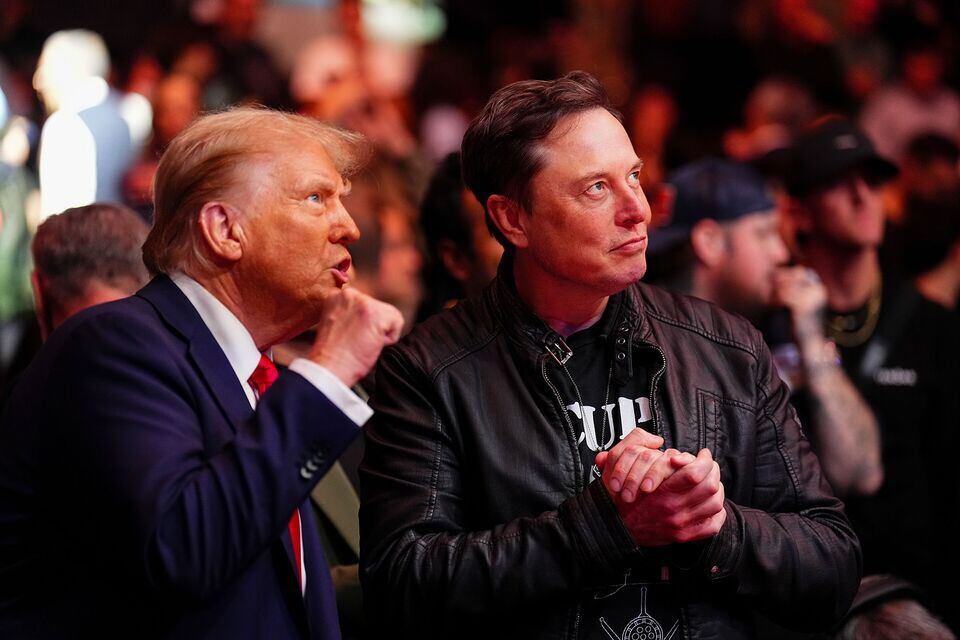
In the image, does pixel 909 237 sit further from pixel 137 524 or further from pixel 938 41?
pixel 137 524

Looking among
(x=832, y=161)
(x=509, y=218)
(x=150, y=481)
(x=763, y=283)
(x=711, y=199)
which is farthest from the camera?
(x=832, y=161)

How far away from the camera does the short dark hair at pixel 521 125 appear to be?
99.9 inches

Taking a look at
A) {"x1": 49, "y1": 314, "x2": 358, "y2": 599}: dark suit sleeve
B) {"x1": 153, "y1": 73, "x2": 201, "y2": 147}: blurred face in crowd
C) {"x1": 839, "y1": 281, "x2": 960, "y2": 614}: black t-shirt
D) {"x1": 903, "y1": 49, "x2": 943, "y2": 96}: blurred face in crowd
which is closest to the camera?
{"x1": 49, "y1": 314, "x2": 358, "y2": 599}: dark suit sleeve

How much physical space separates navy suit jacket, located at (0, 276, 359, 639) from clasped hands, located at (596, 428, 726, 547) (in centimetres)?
50

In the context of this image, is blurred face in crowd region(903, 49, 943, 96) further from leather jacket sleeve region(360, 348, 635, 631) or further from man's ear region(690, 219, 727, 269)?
leather jacket sleeve region(360, 348, 635, 631)

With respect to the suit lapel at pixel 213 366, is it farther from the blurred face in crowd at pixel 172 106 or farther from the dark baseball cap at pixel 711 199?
the blurred face in crowd at pixel 172 106

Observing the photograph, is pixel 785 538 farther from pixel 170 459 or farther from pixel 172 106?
pixel 172 106

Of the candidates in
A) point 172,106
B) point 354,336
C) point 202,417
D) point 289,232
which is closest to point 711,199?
point 289,232

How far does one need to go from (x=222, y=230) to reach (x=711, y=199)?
2.26m

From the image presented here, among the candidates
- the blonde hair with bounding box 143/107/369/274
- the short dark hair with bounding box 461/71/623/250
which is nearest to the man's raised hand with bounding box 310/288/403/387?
the blonde hair with bounding box 143/107/369/274

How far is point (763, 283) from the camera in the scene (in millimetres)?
4059

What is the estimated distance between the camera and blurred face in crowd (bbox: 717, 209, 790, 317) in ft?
13.3

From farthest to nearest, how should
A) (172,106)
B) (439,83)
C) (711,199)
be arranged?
(439,83), (172,106), (711,199)

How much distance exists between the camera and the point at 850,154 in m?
4.31
